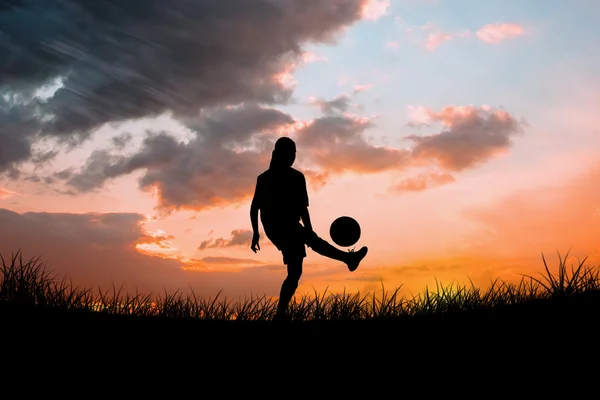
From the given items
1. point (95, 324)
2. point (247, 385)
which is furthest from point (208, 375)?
point (95, 324)

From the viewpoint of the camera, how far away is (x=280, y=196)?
8055mm

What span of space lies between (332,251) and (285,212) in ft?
3.18

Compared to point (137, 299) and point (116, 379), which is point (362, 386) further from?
point (137, 299)

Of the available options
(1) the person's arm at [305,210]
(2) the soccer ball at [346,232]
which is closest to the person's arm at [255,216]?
(1) the person's arm at [305,210]

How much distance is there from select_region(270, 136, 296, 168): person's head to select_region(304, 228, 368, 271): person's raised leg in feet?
3.30

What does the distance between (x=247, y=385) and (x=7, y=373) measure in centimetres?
227

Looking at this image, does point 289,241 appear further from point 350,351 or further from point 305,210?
point 350,351

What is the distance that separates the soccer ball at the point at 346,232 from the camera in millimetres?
8711

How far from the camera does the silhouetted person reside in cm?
805

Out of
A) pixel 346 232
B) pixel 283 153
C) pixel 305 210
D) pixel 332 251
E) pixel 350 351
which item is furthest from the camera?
pixel 346 232

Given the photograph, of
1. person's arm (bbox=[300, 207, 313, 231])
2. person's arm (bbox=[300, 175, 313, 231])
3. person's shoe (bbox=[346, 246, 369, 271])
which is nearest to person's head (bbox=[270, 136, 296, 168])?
person's arm (bbox=[300, 175, 313, 231])

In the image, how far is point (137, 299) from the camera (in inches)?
366

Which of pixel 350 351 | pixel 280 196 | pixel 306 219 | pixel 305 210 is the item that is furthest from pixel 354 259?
pixel 350 351

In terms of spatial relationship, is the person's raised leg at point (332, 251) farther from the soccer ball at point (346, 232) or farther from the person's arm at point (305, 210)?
the soccer ball at point (346, 232)
